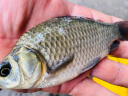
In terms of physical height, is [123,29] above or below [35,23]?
below

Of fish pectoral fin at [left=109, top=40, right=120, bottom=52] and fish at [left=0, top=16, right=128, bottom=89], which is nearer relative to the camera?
fish at [left=0, top=16, right=128, bottom=89]

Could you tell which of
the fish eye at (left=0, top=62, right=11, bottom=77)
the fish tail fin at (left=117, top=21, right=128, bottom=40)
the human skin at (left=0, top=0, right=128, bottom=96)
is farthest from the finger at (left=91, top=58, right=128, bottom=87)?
the fish eye at (left=0, top=62, right=11, bottom=77)

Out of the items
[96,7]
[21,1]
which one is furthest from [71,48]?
[96,7]

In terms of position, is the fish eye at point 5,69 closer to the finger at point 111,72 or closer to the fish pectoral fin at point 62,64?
the fish pectoral fin at point 62,64

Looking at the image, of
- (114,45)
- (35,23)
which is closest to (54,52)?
(35,23)

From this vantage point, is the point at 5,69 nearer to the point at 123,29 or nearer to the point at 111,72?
the point at 111,72

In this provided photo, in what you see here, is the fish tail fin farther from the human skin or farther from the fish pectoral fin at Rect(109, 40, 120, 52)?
the human skin
